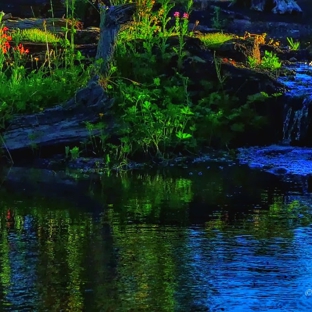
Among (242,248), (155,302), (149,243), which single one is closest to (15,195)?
(149,243)

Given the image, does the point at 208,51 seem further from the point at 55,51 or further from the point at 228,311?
the point at 228,311

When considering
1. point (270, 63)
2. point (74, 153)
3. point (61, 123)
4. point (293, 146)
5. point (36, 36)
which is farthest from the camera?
point (36, 36)

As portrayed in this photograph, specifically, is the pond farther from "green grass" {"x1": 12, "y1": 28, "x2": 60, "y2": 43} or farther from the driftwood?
"green grass" {"x1": 12, "y1": 28, "x2": 60, "y2": 43}

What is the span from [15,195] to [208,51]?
221 inches

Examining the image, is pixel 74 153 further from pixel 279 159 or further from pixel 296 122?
pixel 296 122

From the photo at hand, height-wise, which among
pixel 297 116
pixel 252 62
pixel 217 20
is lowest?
pixel 297 116

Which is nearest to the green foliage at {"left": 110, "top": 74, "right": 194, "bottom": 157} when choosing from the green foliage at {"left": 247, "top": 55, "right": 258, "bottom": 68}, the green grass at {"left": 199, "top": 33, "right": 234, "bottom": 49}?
the green grass at {"left": 199, "top": 33, "right": 234, "bottom": 49}

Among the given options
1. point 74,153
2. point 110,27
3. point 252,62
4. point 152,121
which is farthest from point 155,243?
point 252,62

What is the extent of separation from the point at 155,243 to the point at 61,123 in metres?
4.86

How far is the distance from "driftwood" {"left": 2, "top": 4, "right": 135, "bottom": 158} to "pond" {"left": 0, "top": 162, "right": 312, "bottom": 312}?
124 centimetres

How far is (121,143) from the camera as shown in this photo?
1042 centimetres

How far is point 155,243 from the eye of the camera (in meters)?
6.19

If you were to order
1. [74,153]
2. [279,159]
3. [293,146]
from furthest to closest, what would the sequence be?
[293,146], [279,159], [74,153]

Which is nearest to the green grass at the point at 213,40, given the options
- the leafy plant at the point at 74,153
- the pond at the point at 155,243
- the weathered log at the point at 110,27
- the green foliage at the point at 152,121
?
the weathered log at the point at 110,27
